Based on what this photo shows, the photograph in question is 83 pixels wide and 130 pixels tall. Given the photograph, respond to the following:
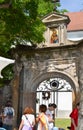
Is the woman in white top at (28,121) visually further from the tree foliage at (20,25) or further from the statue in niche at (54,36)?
the statue in niche at (54,36)

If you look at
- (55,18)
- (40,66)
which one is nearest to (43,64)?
(40,66)

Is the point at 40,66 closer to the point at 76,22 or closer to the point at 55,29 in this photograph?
the point at 55,29

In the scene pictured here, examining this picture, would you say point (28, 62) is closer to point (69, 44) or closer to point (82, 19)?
point (69, 44)

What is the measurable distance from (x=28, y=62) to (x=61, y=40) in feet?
5.31

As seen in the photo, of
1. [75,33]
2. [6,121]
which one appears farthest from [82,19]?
[6,121]

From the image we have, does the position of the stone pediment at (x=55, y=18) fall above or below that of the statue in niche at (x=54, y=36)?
above

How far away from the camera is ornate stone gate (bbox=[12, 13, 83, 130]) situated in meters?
13.9

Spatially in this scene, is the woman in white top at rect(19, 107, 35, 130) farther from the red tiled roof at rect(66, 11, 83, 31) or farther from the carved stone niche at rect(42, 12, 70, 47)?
the red tiled roof at rect(66, 11, 83, 31)

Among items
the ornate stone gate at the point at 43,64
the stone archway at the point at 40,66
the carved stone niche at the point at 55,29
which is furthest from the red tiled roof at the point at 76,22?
the stone archway at the point at 40,66

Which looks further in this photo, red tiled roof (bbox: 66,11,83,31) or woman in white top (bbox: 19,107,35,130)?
red tiled roof (bbox: 66,11,83,31)

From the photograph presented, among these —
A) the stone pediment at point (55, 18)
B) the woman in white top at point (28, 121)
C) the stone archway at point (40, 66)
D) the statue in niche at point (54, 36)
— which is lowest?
the woman in white top at point (28, 121)

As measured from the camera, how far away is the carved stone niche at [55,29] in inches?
568

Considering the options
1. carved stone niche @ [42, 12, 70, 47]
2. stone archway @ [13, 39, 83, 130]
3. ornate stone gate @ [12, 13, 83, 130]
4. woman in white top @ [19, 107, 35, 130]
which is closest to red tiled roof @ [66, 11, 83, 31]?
carved stone niche @ [42, 12, 70, 47]

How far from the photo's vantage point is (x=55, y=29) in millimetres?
14734
